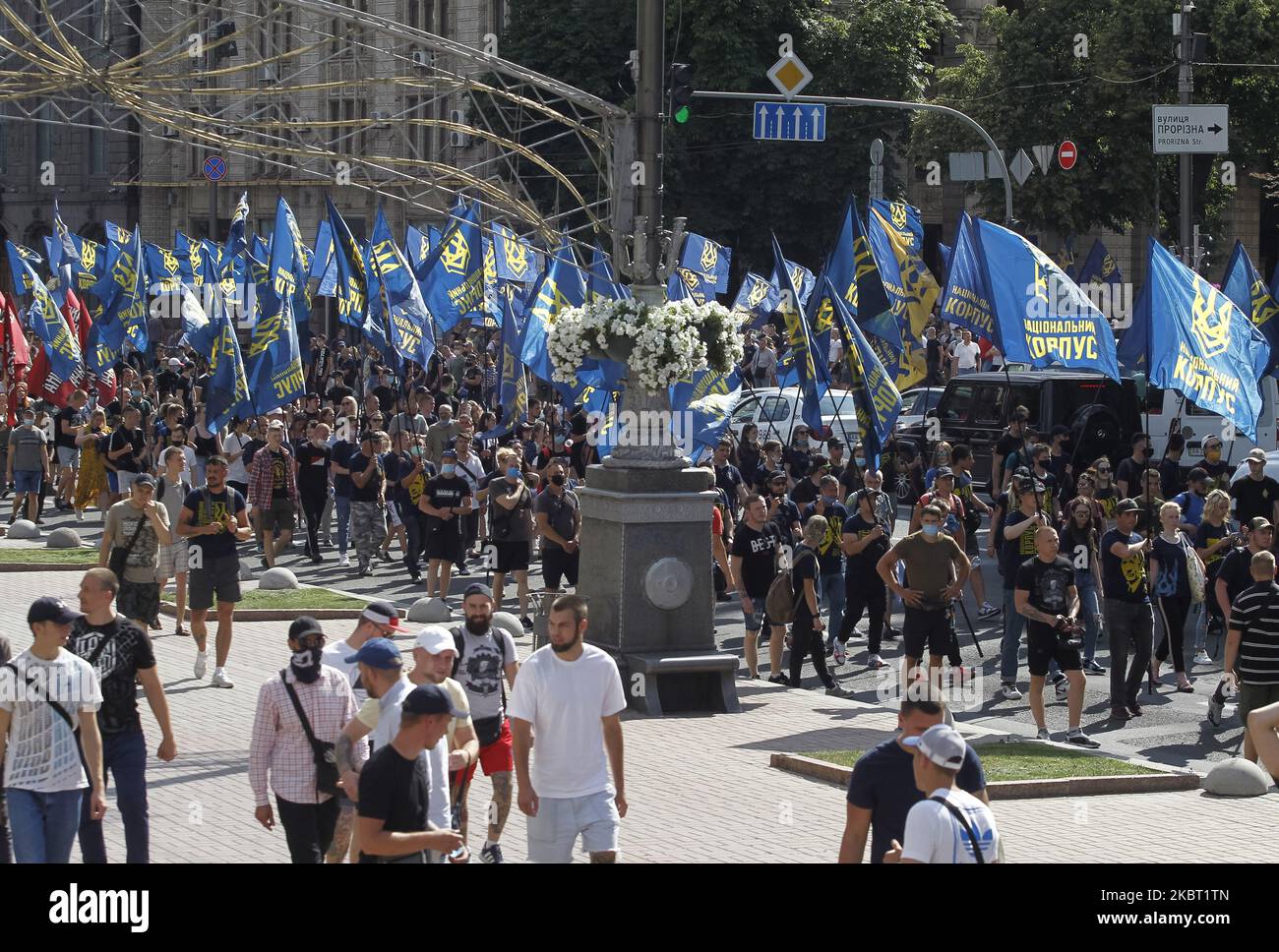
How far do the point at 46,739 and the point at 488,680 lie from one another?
95.5 inches

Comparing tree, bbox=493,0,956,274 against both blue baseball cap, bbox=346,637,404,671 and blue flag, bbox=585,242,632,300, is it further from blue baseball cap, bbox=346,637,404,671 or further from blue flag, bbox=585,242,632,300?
blue baseball cap, bbox=346,637,404,671

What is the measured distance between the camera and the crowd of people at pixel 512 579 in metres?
8.59

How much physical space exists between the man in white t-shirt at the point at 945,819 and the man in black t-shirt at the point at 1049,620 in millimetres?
7021

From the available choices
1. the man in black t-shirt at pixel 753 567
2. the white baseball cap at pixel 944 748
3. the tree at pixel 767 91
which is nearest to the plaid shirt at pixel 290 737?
the white baseball cap at pixel 944 748

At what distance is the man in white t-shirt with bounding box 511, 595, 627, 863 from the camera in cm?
867

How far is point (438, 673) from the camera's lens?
8648 mm

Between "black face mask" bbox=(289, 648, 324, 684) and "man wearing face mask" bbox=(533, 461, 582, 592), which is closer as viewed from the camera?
"black face mask" bbox=(289, 648, 324, 684)

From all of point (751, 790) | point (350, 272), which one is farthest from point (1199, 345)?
point (350, 272)

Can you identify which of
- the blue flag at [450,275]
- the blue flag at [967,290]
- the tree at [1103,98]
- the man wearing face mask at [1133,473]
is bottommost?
the man wearing face mask at [1133,473]

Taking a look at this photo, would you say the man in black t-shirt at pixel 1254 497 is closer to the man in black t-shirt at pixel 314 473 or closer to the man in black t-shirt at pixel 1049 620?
the man in black t-shirt at pixel 1049 620

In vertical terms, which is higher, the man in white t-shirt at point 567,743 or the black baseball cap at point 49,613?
the black baseball cap at point 49,613

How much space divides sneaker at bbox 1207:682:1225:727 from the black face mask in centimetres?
775

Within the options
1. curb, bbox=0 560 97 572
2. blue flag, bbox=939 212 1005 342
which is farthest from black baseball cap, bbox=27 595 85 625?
curb, bbox=0 560 97 572

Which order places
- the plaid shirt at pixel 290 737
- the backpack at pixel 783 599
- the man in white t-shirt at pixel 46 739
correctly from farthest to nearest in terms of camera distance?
1. the backpack at pixel 783 599
2. the plaid shirt at pixel 290 737
3. the man in white t-shirt at pixel 46 739
